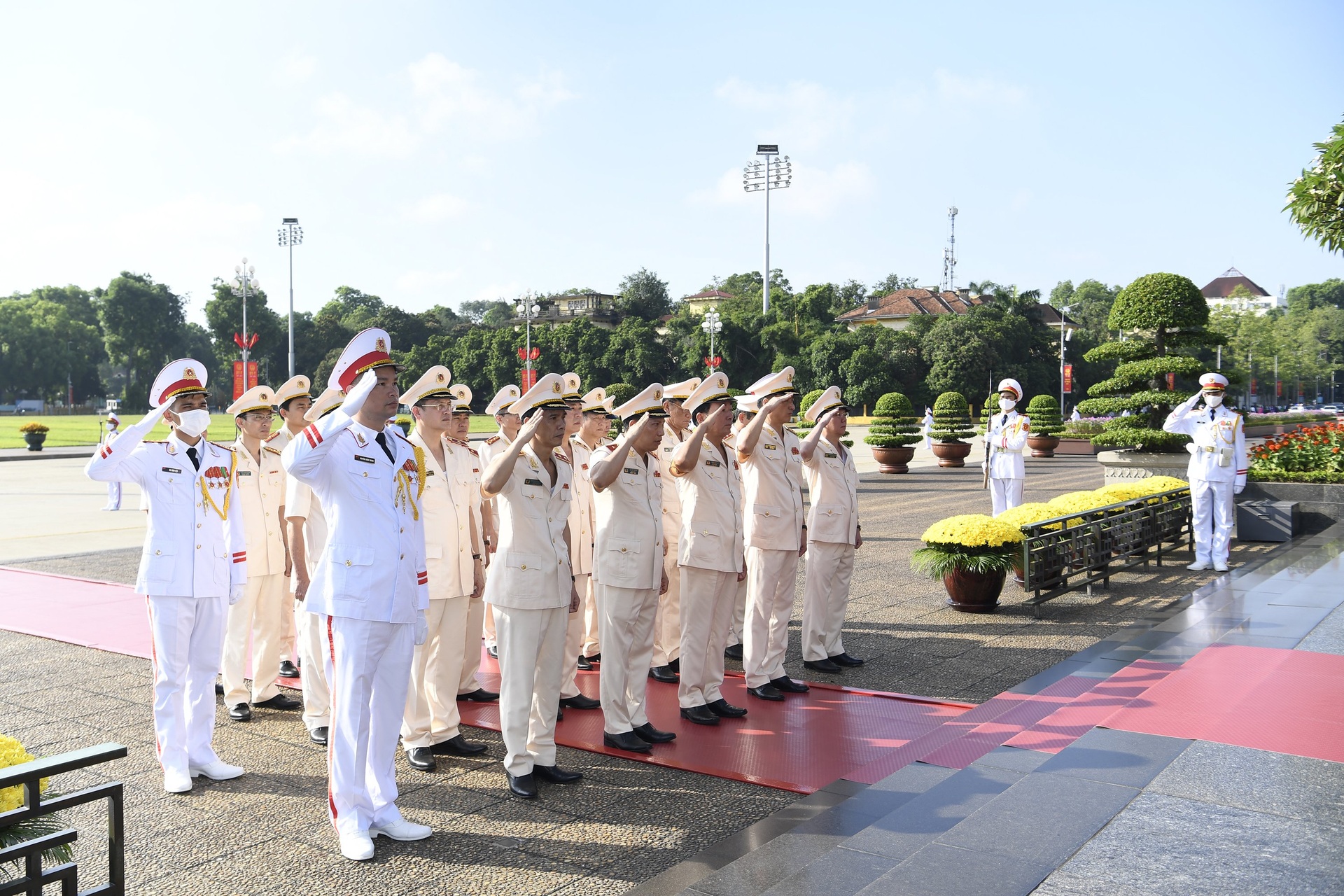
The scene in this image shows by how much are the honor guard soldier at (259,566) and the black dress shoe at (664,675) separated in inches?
90.1

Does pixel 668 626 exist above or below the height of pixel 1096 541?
below

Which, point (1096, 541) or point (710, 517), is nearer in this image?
point (710, 517)

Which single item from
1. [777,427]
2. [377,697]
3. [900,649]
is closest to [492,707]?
[377,697]

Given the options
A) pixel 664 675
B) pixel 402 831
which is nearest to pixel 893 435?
pixel 664 675

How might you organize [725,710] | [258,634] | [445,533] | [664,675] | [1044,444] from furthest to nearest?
[1044,444] < [664,675] < [258,634] < [725,710] < [445,533]

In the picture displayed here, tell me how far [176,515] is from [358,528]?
1367 mm

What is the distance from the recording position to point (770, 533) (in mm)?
6285

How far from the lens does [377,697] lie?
4074 mm

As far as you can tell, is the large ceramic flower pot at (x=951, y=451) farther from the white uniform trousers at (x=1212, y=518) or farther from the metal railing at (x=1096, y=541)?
the white uniform trousers at (x=1212, y=518)

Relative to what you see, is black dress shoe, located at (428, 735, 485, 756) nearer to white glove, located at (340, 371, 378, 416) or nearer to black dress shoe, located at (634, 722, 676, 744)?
black dress shoe, located at (634, 722, 676, 744)

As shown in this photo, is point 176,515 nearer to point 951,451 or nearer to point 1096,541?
point 1096,541

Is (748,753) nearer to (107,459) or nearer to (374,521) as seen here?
(374,521)

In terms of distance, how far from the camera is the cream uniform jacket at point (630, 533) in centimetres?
524

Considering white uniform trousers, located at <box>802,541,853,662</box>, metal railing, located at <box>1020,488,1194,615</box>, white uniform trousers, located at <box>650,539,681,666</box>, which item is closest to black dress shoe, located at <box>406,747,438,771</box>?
white uniform trousers, located at <box>650,539,681,666</box>
